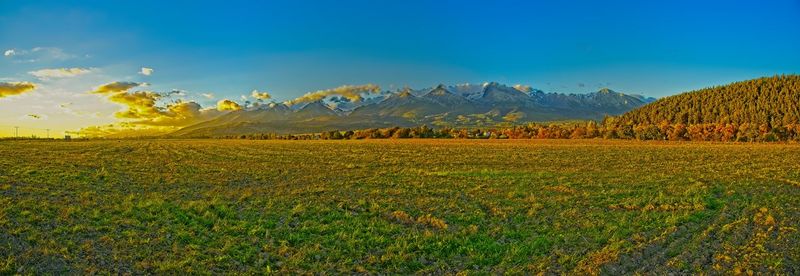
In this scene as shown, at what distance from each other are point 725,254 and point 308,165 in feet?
105

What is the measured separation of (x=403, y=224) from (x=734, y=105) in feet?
521

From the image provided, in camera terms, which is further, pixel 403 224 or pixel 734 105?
pixel 734 105

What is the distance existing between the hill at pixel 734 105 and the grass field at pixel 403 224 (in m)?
118

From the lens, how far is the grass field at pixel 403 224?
12.7 metres

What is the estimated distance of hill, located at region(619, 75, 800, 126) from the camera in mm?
130500

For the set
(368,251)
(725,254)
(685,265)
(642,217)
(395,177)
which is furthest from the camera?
(395,177)

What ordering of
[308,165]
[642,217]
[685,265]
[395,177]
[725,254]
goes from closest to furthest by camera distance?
1. [685,265]
2. [725,254]
3. [642,217]
4. [395,177]
5. [308,165]

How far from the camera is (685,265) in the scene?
481 inches

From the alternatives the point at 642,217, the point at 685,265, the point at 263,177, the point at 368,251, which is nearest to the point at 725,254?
the point at 685,265

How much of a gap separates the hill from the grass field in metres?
118

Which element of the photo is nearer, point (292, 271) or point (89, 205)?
point (292, 271)

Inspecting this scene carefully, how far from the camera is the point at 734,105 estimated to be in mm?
143500

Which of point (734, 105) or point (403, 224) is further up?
point (734, 105)

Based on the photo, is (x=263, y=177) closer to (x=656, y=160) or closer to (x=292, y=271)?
(x=292, y=271)
